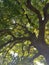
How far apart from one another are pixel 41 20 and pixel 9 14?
4.80ft

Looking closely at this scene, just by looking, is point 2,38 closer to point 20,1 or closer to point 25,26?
point 25,26

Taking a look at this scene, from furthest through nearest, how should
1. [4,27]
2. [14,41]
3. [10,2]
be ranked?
[14,41] → [4,27] → [10,2]

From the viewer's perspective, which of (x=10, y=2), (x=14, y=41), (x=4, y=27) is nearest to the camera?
(x=10, y=2)

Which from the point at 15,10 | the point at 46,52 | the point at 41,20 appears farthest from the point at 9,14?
the point at 46,52

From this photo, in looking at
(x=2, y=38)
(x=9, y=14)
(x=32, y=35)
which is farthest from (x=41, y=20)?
(x=2, y=38)

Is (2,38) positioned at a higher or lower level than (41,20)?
lower

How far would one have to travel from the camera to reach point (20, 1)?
8.93m

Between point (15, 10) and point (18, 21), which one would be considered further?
point (18, 21)

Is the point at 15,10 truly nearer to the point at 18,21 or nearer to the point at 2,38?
the point at 18,21

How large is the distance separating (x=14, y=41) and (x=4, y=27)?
3.52 ft

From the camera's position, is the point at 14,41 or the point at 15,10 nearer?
the point at 15,10

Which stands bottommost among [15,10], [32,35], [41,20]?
[32,35]

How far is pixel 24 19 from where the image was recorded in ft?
31.1

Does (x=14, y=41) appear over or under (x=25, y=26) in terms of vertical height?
under
